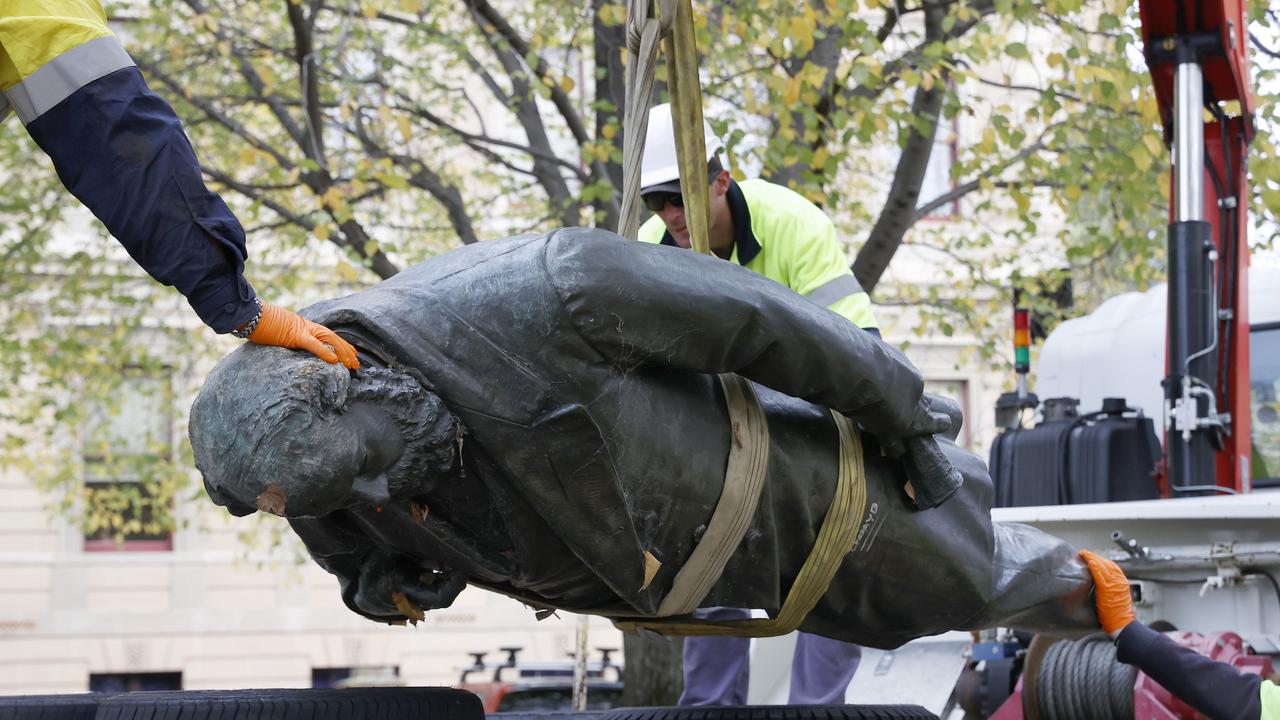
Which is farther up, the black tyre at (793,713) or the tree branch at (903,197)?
the tree branch at (903,197)

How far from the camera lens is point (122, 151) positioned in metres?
2.46

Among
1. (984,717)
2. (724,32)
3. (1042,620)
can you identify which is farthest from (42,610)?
(1042,620)

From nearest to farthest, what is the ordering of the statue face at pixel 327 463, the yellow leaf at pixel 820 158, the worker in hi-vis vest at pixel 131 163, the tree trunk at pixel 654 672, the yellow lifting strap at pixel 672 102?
1. the statue face at pixel 327 463
2. the worker in hi-vis vest at pixel 131 163
3. the yellow lifting strap at pixel 672 102
4. the tree trunk at pixel 654 672
5. the yellow leaf at pixel 820 158

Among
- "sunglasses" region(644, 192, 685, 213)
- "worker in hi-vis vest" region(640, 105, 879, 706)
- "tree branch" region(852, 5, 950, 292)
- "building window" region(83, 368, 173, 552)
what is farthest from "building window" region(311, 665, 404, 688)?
"sunglasses" region(644, 192, 685, 213)

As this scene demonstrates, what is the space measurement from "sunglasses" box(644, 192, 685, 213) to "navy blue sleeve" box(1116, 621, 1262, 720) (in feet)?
4.72

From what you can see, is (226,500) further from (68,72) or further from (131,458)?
(131,458)

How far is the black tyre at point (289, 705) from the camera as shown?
2.84 meters

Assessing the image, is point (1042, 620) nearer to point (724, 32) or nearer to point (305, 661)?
point (724, 32)

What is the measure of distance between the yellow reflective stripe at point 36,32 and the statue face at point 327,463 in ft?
2.44

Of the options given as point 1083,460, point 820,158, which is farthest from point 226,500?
point 820,158

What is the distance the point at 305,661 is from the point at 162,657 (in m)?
1.64

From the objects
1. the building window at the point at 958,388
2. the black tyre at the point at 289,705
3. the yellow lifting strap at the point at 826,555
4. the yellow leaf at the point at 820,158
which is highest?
the yellow leaf at the point at 820,158

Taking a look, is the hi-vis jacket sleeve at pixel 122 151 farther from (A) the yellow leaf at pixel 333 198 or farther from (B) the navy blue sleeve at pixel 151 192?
(A) the yellow leaf at pixel 333 198

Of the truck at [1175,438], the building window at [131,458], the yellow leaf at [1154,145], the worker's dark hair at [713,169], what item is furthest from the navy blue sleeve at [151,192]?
the building window at [131,458]
